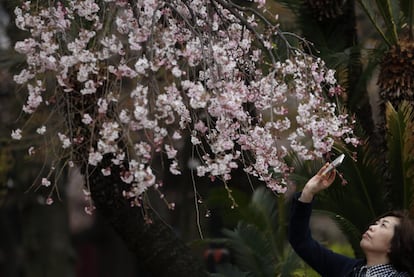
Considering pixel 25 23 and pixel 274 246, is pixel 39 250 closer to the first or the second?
pixel 274 246

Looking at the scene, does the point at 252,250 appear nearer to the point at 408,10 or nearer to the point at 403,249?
the point at 408,10

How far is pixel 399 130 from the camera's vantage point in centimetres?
668

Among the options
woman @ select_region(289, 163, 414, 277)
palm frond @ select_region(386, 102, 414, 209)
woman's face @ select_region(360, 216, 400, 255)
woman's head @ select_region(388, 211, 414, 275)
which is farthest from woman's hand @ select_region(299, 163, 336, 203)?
palm frond @ select_region(386, 102, 414, 209)

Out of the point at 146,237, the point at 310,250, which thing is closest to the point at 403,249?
the point at 310,250

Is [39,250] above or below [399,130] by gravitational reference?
below

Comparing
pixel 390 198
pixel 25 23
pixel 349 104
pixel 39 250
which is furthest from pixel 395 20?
pixel 39 250

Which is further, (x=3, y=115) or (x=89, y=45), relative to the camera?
(x=3, y=115)

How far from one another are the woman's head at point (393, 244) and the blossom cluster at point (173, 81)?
24.0 inches

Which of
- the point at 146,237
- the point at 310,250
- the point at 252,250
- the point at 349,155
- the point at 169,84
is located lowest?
the point at 252,250

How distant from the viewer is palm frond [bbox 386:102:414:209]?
263 inches

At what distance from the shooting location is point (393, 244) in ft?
15.2

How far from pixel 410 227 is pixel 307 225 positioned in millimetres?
524

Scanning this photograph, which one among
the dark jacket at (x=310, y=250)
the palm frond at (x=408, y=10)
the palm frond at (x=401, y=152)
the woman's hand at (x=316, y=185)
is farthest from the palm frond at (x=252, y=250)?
the woman's hand at (x=316, y=185)

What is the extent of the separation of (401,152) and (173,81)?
110 inches
